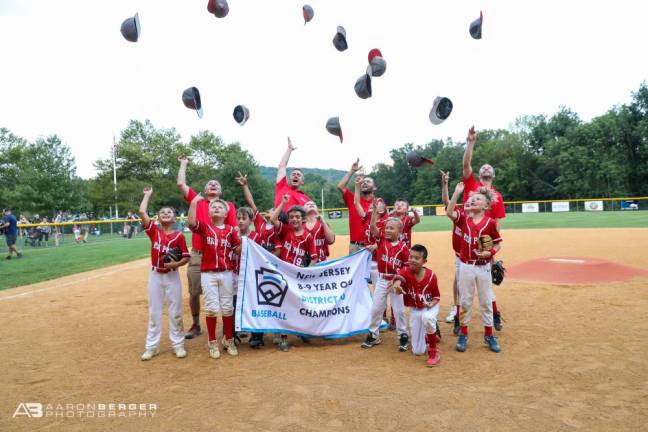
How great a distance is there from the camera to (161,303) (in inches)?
223

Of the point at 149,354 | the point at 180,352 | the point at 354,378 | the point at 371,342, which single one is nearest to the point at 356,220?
the point at 371,342

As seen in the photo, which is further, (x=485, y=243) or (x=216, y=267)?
(x=216, y=267)

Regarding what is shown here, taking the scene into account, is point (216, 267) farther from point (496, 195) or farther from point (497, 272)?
point (496, 195)

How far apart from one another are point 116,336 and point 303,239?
3.30m

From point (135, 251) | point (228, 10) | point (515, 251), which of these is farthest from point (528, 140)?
point (228, 10)

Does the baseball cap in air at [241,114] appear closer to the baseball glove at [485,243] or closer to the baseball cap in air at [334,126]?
the baseball cap in air at [334,126]

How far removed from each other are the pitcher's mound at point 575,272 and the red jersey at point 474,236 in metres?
5.12

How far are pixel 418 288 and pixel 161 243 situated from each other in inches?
134

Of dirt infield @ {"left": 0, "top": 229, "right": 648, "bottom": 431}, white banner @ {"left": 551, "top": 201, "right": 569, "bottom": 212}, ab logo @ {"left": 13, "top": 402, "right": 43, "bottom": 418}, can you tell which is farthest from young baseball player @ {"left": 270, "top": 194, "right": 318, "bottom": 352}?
white banner @ {"left": 551, "top": 201, "right": 569, "bottom": 212}

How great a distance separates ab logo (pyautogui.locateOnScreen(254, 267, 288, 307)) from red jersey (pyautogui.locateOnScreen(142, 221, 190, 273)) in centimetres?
104

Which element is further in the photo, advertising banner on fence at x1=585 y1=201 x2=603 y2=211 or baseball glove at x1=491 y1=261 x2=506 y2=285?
advertising banner on fence at x1=585 y1=201 x2=603 y2=211

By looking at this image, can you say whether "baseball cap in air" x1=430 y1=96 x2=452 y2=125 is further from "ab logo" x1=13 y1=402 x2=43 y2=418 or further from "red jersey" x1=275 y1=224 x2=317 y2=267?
"ab logo" x1=13 y1=402 x2=43 y2=418

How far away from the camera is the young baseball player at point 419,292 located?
17.6 feet

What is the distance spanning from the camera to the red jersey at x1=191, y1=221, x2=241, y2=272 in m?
5.61
